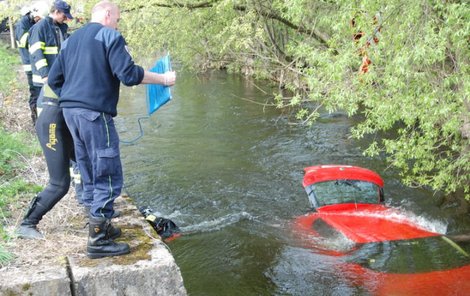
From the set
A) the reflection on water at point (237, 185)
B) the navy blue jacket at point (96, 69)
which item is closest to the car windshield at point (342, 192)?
the reflection on water at point (237, 185)

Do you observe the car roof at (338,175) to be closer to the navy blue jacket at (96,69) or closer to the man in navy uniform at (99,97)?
the man in navy uniform at (99,97)

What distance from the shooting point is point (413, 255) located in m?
7.11

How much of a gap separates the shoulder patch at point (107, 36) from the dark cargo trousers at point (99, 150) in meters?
0.52

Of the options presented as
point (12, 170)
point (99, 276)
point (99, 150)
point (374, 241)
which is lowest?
point (374, 241)

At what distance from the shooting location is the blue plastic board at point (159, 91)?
4.87 meters

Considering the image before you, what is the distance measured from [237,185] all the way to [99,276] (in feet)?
23.4

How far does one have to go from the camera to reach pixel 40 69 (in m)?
5.48

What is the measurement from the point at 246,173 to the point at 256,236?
11.2 ft

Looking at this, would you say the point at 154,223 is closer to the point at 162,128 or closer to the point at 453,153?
the point at 453,153

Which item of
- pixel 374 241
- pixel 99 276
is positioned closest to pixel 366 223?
pixel 374 241

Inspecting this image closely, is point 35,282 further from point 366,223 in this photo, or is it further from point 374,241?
point 366,223

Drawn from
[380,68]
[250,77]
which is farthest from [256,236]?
[250,77]

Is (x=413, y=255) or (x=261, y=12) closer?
(x=413, y=255)

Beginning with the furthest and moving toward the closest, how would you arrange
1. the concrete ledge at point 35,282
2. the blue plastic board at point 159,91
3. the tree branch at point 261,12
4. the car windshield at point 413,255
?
the tree branch at point 261,12, the car windshield at point 413,255, the blue plastic board at point 159,91, the concrete ledge at point 35,282
